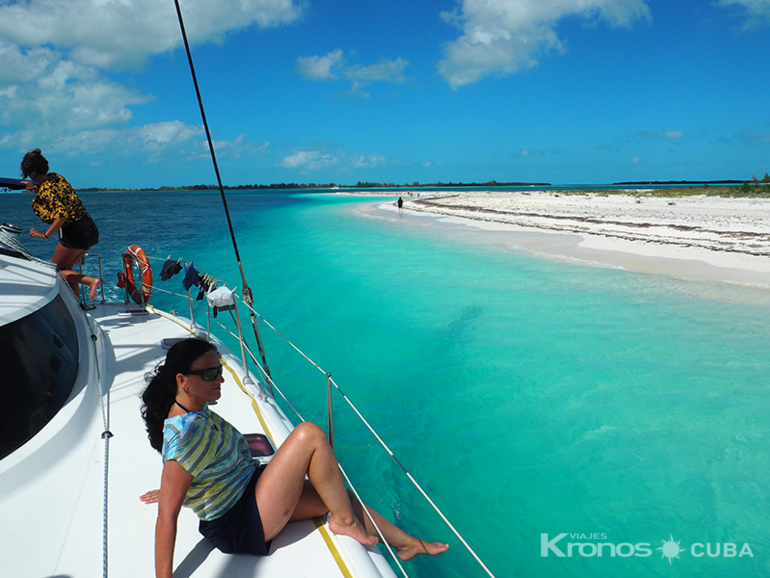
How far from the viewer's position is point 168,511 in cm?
168

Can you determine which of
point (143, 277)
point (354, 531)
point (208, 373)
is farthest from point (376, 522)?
point (143, 277)

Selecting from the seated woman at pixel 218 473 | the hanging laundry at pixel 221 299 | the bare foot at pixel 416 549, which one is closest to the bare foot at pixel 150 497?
the seated woman at pixel 218 473

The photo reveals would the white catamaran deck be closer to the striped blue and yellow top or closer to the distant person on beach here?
the striped blue and yellow top

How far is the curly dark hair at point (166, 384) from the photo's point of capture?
70.7 inches

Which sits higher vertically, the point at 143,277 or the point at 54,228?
the point at 54,228

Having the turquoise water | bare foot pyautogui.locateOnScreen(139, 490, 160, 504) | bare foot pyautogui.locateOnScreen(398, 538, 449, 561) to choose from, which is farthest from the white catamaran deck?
the turquoise water

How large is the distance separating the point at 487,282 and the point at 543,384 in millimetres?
5571

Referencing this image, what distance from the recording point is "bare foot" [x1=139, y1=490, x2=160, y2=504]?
89.7 inches

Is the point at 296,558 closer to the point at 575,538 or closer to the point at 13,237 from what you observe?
the point at 575,538

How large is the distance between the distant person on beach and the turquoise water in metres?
2.97

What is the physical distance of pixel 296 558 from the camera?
78.1 inches

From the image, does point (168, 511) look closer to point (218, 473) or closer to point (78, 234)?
point (218, 473)

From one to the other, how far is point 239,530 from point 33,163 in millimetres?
4235

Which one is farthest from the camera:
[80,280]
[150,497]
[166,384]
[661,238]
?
[661,238]
